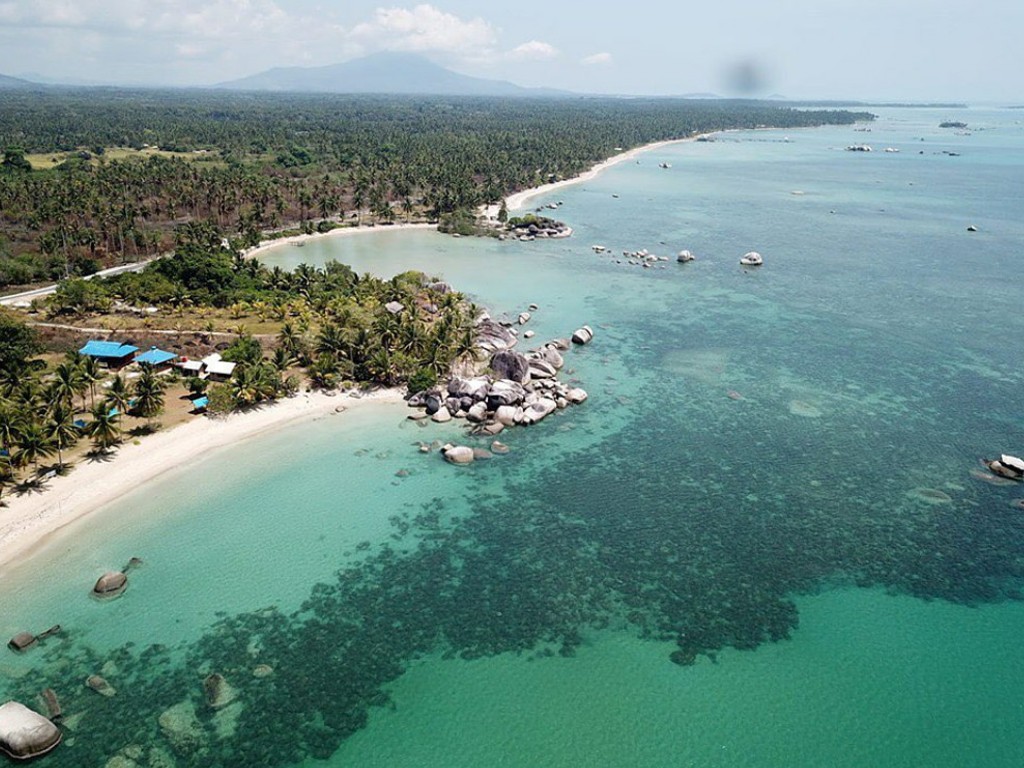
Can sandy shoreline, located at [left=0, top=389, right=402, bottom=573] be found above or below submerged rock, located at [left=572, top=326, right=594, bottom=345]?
below

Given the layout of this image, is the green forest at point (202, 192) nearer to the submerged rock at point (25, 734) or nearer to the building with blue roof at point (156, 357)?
the building with blue roof at point (156, 357)

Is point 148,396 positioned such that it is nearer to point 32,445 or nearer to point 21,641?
point 32,445

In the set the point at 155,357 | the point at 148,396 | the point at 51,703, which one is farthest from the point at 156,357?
the point at 51,703

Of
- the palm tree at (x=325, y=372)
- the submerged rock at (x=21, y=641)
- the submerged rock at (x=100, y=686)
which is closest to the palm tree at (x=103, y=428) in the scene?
the palm tree at (x=325, y=372)

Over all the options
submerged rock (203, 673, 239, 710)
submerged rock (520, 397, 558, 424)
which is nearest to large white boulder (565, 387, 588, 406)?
submerged rock (520, 397, 558, 424)

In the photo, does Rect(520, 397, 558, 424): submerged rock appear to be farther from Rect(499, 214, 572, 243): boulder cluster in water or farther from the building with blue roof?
Rect(499, 214, 572, 243): boulder cluster in water

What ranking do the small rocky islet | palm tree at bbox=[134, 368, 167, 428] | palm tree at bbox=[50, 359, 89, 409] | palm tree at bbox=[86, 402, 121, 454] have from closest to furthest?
palm tree at bbox=[86, 402, 121, 454], palm tree at bbox=[50, 359, 89, 409], palm tree at bbox=[134, 368, 167, 428], the small rocky islet
